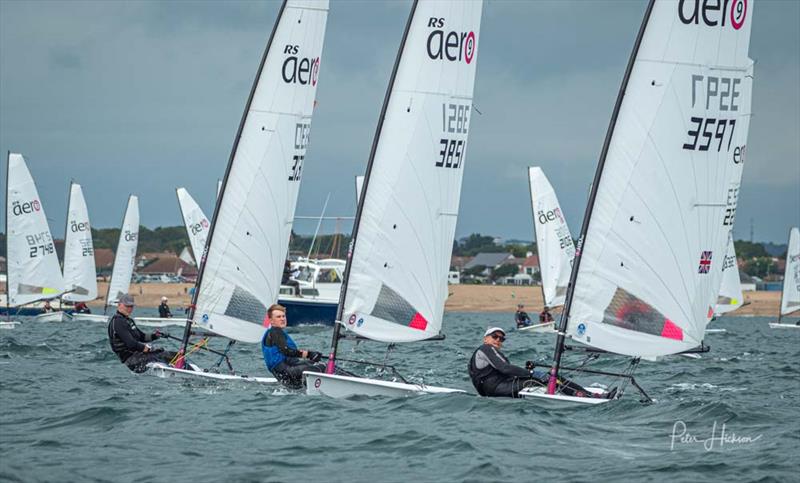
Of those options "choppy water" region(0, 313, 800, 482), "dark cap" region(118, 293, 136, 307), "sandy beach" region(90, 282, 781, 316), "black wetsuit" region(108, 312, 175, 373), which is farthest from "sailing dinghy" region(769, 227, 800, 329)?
"dark cap" region(118, 293, 136, 307)

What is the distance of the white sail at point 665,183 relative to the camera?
527 inches

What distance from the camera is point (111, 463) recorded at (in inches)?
389

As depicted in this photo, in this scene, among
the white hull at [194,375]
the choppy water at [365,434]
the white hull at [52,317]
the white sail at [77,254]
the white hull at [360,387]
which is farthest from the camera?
the white sail at [77,254]

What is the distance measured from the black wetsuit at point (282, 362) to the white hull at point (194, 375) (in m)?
0.29

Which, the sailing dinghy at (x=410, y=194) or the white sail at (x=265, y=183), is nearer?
the sailing dinghy at (x=410, y=194)

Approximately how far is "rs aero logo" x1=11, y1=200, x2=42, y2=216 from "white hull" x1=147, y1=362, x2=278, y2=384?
22445 mm

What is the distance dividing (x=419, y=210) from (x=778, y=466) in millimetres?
6885

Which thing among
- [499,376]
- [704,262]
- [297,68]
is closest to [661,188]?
[704,262]

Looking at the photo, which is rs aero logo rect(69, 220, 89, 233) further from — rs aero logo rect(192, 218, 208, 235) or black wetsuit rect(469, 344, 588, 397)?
black wetsuit rect(469, 344, 588, 397)

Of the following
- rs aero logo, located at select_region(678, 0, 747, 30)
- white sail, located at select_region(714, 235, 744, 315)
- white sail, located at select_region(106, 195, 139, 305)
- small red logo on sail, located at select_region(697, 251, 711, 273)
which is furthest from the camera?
white sail, located at select_region(714, 235, 744, 315)

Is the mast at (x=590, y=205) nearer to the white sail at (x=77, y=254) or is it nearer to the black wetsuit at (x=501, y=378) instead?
the black wetsuit at (x=501, y=378)

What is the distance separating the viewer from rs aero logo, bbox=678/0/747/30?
13328mm

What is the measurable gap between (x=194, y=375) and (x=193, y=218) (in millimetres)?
29575

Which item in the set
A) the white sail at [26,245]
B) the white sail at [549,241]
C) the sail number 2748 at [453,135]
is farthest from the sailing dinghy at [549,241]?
the sail number 2748 at [453,135]
